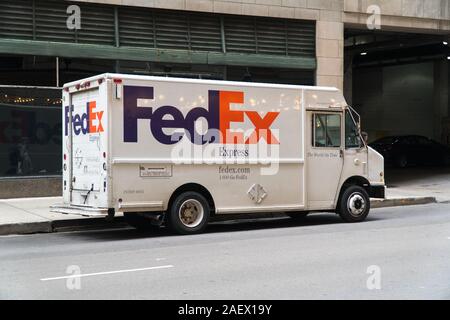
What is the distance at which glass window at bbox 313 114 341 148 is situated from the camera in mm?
13047

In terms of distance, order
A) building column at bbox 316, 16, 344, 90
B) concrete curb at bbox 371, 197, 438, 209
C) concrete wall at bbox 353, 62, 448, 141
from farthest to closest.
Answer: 1. concrete wall at bbox 353, 62, 448, 141
2. building column at bbox 316, 16, 344, 90
3. concrete curb at bbox 371, 197, 438, 209

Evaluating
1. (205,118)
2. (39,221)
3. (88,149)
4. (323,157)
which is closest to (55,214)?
(39,221)

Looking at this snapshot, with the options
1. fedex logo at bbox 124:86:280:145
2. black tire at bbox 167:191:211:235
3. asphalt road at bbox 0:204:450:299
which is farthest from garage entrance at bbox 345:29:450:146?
black tire at bbox 167:191:211:235

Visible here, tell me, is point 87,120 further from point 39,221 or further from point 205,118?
point 39,221

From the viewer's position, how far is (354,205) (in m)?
13.5

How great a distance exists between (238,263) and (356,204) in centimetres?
559

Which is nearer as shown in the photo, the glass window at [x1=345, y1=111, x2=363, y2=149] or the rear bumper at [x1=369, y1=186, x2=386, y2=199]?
the glass window at [x1=345, y1=111, x2=363, y2=149]

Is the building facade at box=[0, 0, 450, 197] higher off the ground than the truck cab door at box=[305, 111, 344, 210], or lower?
higher

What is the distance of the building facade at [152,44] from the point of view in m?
15.8

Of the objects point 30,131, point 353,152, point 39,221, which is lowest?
point 39,221

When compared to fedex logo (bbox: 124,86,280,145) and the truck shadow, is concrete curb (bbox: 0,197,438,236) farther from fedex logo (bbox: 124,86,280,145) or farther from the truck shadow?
fedex logo (bbox: 124,86,280,145)

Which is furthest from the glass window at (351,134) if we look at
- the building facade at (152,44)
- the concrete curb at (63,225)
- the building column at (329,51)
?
the building column at (329,51)

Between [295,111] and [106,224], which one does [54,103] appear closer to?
[106,224]

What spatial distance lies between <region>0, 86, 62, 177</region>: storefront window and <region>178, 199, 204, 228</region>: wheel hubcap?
19.6 ft
